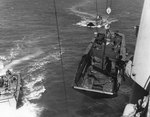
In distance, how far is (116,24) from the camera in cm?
5297

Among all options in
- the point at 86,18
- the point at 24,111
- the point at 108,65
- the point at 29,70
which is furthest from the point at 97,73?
the point at 86,18

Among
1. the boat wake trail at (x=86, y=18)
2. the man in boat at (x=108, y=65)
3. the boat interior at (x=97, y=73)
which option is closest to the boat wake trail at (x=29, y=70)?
the boat interior at (x=97, y=73)

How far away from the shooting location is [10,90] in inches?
1073

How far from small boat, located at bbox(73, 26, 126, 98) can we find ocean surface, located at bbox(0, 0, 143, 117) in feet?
9.54

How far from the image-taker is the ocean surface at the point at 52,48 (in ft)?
90.1

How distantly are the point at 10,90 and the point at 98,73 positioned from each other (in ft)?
33.6

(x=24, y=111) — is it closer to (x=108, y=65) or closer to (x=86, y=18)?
(x=108, y=65)

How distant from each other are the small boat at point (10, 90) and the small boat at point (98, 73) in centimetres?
725

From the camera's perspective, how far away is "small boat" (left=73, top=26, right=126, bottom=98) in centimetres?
2416

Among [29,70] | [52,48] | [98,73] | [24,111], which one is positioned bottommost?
[24,111]

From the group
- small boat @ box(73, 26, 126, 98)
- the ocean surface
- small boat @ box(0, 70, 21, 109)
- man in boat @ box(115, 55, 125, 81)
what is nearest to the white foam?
the ocean surface

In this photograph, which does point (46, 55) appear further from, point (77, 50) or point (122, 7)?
point (122, 7)

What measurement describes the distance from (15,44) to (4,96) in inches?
695

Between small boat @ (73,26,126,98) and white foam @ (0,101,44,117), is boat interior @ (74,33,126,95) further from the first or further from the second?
white foam @ (0,101,44,117)
